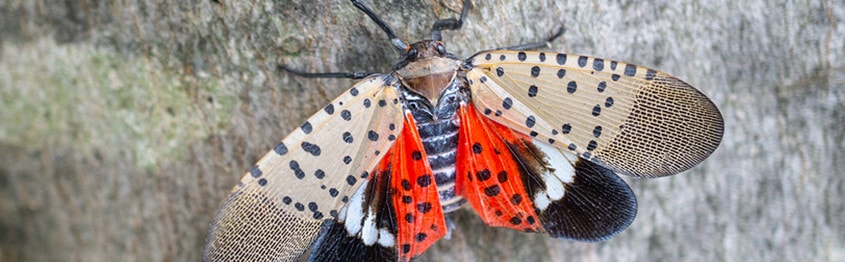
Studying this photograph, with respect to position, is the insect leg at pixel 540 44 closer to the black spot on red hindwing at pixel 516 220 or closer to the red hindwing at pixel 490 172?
the red hindwing at pixel 490 172

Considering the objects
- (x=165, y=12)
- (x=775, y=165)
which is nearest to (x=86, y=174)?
(x=165, y=12)

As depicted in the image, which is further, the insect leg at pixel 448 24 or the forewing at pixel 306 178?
the insect leg at pixel 448 24

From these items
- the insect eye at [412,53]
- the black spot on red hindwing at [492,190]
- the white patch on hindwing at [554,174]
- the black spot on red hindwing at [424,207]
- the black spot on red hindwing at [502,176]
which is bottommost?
the white patch on hindwing at [554,174]

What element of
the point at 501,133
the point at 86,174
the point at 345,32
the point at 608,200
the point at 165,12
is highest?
the point at 165,12

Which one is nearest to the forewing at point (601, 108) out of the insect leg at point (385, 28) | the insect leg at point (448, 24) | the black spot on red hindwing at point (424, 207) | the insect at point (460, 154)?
the insect at point (460, 154)

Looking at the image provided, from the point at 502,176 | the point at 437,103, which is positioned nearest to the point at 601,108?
the point at 502,176

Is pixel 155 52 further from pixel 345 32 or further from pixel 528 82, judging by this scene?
pixel 528 82
